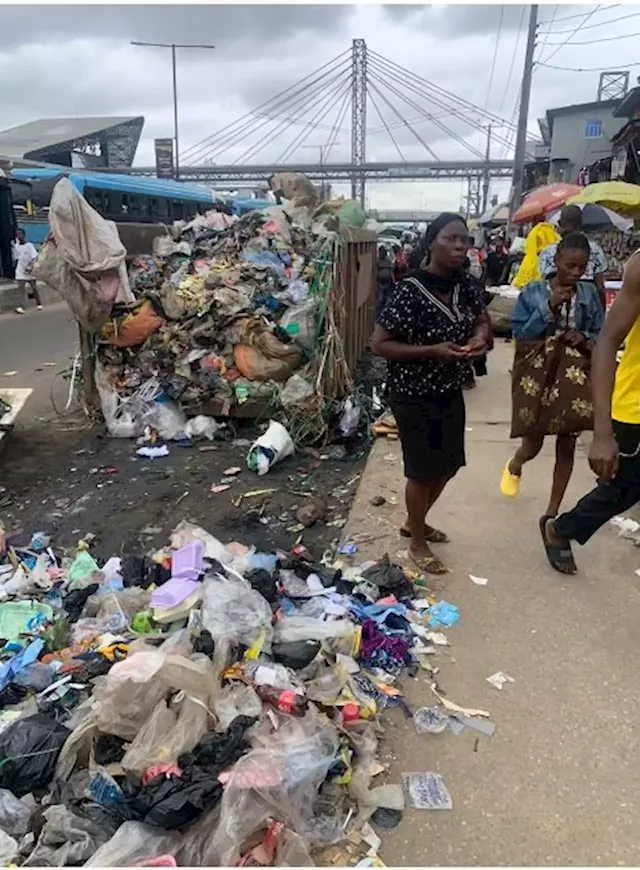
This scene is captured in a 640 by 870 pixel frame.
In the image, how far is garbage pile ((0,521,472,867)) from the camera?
5.95 feet

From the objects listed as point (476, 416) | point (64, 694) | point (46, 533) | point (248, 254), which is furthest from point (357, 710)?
point (248, 254)

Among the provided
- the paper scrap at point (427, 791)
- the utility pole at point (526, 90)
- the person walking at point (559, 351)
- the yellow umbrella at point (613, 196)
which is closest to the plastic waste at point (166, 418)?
the person walking at point (559, 351)

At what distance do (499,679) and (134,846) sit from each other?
144 centimetres

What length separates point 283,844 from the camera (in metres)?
1.83

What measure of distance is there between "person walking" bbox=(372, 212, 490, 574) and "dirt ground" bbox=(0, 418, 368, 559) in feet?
3.66

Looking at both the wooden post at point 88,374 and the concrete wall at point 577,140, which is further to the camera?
the concrete wall at point 577,140

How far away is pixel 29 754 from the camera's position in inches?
80.0

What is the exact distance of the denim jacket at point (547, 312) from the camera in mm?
3410

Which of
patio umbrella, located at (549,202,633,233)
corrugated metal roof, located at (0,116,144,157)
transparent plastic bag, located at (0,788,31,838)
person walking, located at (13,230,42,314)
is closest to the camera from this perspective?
transparent plastic bag, located at (0,788,31,838)

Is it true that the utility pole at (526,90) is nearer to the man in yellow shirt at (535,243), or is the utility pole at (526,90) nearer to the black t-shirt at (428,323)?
the man in yellow shirt at (535,243)

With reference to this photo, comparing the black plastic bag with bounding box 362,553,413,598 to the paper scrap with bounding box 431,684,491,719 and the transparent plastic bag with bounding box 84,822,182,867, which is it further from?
the transparent plastic bag with bounding box 84,822,182,867

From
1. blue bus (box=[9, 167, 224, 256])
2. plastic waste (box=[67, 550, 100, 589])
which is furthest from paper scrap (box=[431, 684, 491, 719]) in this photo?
blue bus (box=[9, 167, 224, 256])

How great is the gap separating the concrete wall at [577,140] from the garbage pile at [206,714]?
35.7 meters

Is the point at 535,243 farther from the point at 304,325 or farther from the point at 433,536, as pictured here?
the point at 433,536
